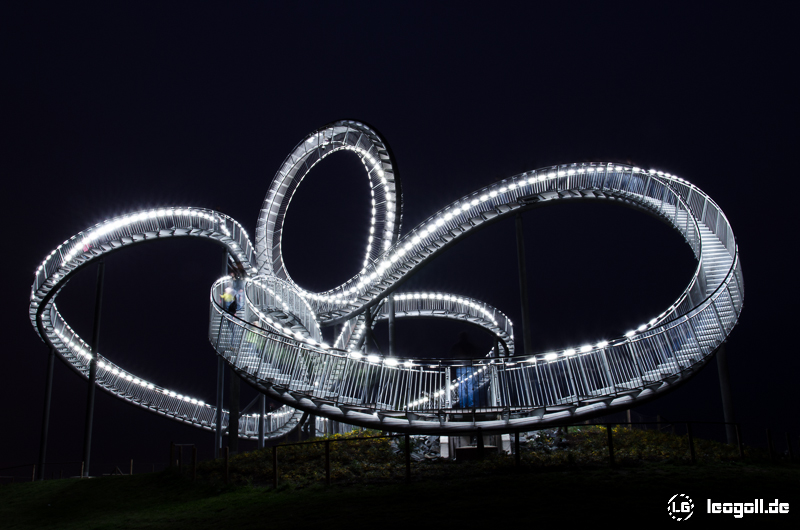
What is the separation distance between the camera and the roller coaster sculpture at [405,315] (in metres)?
13.8

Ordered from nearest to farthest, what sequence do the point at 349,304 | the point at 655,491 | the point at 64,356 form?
the point at 655,491, the point at 349,304, the point at 64,356

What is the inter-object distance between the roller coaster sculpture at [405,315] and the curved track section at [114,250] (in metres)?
0.06

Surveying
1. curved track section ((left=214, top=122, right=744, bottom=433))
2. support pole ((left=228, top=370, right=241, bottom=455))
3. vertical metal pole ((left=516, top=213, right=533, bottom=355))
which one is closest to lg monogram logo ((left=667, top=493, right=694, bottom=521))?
curved track section ((left=214, top=122, right=744, bottom=433))

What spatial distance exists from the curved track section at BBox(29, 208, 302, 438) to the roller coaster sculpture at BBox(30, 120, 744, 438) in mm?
59

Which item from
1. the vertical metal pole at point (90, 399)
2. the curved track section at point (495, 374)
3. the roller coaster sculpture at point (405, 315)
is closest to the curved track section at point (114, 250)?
the roller coaster sculpture at point (405, 315)

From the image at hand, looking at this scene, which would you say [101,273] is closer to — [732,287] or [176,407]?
[176,407]

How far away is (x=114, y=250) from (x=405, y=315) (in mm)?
14141

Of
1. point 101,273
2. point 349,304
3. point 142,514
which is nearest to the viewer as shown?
point 142,514

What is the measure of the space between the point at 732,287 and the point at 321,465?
10.7 metres

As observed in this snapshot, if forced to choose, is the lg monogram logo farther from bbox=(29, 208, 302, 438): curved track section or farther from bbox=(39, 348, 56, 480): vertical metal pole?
bbox=(39, 348, 56, 480): vertical metal pole

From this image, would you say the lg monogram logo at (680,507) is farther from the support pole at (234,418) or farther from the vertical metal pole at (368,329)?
the vertical metal pole at (368,329)

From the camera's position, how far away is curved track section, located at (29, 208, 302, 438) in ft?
83.8

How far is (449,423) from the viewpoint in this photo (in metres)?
13.8

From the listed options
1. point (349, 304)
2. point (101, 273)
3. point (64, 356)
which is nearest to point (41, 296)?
point (101, 273)
